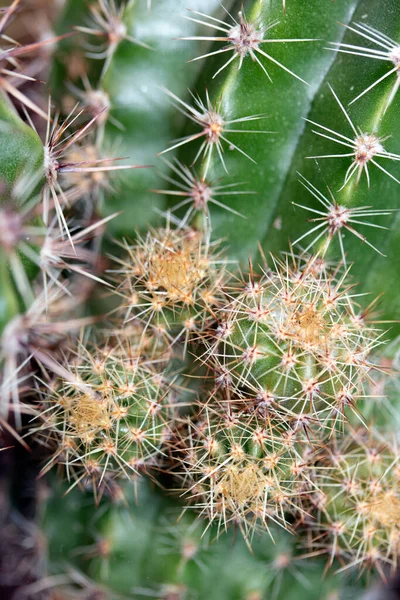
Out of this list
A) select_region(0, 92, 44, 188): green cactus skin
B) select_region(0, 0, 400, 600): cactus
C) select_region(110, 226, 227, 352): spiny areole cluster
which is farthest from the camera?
select_region(110, 226, 227, 352): spiny areole cluster

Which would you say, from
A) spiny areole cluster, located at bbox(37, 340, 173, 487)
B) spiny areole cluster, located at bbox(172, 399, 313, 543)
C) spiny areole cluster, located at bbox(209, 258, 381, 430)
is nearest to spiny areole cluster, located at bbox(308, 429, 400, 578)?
spiny areole cluster, located at bbox(172, 399, 313, 543)

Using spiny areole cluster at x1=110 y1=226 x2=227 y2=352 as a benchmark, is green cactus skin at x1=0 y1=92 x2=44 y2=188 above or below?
above

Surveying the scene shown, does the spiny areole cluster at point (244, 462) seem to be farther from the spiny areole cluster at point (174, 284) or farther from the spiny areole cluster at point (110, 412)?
the spiny areole cluster at point (174, 284)

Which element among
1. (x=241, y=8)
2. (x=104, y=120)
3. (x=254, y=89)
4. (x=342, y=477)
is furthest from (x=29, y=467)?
(x=241, y=8)

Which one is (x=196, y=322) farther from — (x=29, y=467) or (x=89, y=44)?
(x=89, y=44)

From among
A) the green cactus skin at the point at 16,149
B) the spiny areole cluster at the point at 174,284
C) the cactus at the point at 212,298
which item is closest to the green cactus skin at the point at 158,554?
the cactus at the point at 212,298

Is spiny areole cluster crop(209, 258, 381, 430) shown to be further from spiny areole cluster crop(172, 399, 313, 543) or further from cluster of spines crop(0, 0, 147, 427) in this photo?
cluster of spines crop(0, 0, 147, 427)

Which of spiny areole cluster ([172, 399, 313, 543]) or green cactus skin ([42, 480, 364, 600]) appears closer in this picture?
spiny areole cluster ([172, 399, 313, 543])

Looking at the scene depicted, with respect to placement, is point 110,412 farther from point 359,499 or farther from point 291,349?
point 359,499
